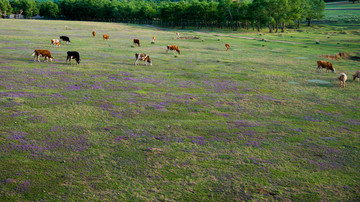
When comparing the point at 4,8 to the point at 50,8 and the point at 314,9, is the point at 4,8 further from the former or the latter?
the point at 314,9

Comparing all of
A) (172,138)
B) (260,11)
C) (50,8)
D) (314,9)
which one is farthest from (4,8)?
(172,138)

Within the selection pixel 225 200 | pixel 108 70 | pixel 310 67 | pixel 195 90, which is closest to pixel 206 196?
pixel 225 200

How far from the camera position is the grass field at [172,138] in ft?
35.1

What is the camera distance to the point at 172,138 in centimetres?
1495

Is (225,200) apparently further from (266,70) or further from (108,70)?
(266,70)

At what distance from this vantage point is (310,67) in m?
38.8

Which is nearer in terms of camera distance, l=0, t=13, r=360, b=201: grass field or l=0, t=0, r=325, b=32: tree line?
l=0, t=13, r=360, b=201: grass field

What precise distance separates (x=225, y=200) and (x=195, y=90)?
15289 mm

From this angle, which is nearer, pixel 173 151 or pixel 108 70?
pixel 173 151

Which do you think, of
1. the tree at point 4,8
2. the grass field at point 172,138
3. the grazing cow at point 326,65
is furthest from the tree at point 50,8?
the grazing cow at point 326,65

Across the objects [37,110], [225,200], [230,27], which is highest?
[230,27]

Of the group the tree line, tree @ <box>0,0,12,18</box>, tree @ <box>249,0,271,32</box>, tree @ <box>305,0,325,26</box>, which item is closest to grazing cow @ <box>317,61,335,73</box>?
tree @ <box>249,0,271,32</box>

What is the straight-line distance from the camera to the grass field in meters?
10.7

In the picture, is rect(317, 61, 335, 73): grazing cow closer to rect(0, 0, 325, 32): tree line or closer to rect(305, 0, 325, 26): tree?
rect(0, 0, 325, 32): tree line
